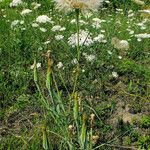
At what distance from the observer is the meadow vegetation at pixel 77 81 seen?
4.19 meters

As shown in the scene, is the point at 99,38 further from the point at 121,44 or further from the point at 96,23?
the point at 96,23

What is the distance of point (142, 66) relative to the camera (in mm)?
5516

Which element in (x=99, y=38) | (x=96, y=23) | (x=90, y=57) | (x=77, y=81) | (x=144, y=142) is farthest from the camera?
(x=96, y=23)

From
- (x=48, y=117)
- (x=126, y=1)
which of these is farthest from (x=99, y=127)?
(x=126, y=1)

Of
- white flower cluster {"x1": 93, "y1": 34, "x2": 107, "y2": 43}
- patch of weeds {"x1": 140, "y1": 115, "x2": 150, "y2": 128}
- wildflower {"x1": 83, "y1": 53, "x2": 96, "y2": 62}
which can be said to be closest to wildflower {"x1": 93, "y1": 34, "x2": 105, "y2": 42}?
white flower cluster {"x1": 93, "y1": 34, "x2": 107, "y2": 43}

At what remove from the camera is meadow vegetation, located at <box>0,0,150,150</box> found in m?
4.19

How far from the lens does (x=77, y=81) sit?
5035 millimetres

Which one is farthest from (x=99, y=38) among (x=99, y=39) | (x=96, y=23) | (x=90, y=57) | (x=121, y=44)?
(x=96, y=23)

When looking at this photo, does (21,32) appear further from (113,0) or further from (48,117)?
(113,0)

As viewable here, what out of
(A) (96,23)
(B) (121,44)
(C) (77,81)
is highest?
(C) (77,81)

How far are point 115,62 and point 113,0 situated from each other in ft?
20.8

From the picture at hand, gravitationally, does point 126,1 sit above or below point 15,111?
below

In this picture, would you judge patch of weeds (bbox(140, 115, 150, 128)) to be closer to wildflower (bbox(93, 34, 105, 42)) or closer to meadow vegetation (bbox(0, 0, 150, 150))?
meadow vegetation (bbox(0, 0, 150, 150))

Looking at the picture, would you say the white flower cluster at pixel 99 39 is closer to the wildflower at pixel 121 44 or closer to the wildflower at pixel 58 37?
the wildflower at pixel 121 44
